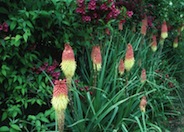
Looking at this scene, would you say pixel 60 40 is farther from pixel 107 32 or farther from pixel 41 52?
pixel 107 32

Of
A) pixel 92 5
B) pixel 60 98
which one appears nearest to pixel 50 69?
pixel 92 5

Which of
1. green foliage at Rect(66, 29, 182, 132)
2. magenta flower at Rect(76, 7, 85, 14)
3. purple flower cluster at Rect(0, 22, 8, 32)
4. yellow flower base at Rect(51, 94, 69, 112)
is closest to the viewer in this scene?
yellow flower base at Rect(51, 94, 69, 112)

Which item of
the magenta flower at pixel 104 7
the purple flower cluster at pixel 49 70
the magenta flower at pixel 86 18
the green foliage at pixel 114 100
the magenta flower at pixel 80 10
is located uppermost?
the magenta flower at pixel 104 7

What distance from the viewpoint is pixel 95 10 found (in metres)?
3.40

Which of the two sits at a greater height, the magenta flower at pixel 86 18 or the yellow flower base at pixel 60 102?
the magenta flower at pixel 86 18

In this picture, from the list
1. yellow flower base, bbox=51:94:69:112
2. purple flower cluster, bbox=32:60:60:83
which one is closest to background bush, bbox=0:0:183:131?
purple flower cluster, bbox=32:60:60:83

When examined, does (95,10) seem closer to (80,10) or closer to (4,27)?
(80,10)

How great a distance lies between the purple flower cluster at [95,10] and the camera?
3277 millimetres

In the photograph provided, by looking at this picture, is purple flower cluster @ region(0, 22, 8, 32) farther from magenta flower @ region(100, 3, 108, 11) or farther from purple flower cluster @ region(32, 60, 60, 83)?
magenta flower @ region(100, 3, 108, 11)

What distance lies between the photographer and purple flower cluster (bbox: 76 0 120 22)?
3.28 meters

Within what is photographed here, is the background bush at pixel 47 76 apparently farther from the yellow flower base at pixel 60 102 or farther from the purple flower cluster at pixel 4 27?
the yellow flower base at pixel 60 102

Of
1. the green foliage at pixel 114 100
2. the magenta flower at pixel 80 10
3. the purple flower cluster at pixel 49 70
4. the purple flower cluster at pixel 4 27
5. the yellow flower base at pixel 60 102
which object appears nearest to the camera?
the yellow flower base at pixel 60 102

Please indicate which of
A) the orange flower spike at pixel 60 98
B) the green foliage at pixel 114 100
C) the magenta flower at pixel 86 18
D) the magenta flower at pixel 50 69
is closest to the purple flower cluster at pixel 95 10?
the magenta flower at pixel 86 18

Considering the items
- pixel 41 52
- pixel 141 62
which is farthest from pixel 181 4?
pixel 41 52
